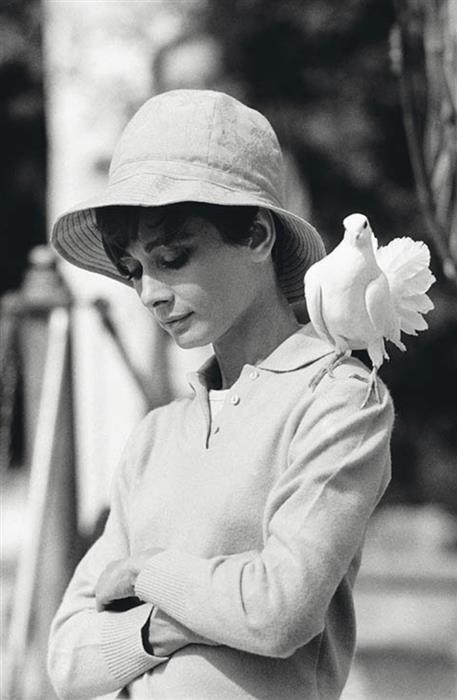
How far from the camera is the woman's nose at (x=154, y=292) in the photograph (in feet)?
5.32

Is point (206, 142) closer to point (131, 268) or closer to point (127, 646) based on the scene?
point (131, 268)

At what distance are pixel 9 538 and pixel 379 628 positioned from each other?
1531 mm

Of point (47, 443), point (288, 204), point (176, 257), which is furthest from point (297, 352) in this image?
point (47, 443)

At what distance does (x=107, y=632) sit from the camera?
5.30 ft

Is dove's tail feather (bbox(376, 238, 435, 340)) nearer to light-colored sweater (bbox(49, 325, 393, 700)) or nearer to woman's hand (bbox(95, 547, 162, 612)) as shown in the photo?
light-colored sweater (bbox(49, 325, 393, 700))

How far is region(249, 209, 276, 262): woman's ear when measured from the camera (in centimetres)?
165

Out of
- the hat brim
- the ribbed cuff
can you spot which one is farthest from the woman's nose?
the ribbed cuff

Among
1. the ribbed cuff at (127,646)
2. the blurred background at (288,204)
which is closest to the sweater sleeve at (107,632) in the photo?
the ribbed cuff at (127,646)

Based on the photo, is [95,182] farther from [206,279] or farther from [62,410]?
[206,279]

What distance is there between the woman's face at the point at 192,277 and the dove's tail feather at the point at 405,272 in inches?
7.0

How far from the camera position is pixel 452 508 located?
730 cm

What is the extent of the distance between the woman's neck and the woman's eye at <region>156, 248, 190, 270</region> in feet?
0.38

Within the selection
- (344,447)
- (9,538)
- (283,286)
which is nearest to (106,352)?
(9,538)

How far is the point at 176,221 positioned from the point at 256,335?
0.18 meters
